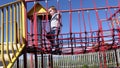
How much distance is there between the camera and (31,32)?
342 inches

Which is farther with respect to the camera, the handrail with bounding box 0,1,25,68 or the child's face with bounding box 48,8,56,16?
the child's face with bounding box 48,8,56,16

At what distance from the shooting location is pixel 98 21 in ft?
26.6

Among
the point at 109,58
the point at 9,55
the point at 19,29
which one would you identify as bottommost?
the point at 109,58

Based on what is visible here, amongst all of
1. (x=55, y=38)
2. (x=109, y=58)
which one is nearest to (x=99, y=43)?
(x=55, y=38)

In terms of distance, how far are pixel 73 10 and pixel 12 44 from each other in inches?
122

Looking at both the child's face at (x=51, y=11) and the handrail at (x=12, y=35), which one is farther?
the child's face at (x=51, y=11)

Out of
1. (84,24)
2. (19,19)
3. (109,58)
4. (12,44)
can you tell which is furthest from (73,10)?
(109,58)

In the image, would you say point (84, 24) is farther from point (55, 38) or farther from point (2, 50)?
point (2, 50)

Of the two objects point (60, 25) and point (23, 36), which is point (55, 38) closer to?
point (60, 25)

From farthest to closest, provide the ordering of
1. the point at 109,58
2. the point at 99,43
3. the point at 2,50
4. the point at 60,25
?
the point at 109,58
the point at 60,25
the point at 99,43
the point at 2,50

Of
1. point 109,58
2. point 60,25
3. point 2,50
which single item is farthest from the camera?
point 109,58

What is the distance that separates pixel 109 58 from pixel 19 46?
45.0ft

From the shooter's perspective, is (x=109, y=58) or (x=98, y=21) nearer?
(x=98, y=21)

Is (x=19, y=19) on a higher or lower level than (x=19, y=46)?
higher
